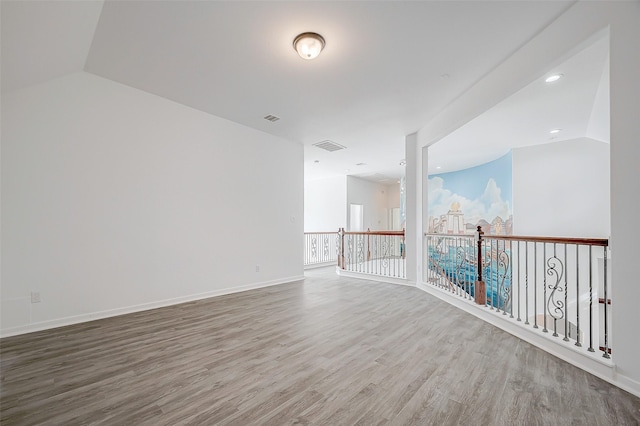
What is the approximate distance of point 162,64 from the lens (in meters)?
3.39

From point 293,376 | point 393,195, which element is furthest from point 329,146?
point 393,195

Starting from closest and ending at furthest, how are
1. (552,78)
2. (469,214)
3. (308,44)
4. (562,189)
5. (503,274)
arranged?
(308,44) < (552,78) < (503,274) < (562,189) < (469,214)

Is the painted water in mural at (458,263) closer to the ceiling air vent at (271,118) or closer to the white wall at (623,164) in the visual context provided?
the white wall at (623,164)

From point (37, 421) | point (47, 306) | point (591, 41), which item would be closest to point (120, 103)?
A: point (47, 306)

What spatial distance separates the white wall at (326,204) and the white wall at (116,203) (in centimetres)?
535

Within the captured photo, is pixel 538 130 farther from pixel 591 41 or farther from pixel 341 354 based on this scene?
pixel 341 354

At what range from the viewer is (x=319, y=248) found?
367 inches

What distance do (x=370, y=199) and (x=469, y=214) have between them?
13.4 ft

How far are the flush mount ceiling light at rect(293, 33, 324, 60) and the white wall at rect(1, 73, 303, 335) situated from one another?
2.65 m

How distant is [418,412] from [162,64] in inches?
177

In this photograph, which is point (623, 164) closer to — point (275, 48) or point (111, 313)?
point (275, 48)

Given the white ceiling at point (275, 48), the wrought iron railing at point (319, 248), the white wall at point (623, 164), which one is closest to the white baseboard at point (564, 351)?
the white wall at point (623, 164)

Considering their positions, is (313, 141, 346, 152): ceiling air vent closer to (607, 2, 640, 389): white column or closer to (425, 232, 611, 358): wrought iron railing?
(425, 232, 611, 358): wrought iron railing

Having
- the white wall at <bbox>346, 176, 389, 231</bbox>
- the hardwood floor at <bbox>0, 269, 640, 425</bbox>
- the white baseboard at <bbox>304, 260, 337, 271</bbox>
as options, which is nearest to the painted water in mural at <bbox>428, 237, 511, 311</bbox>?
the hardwood floor at <bbox>0, 269, 640, 425</bbox>
